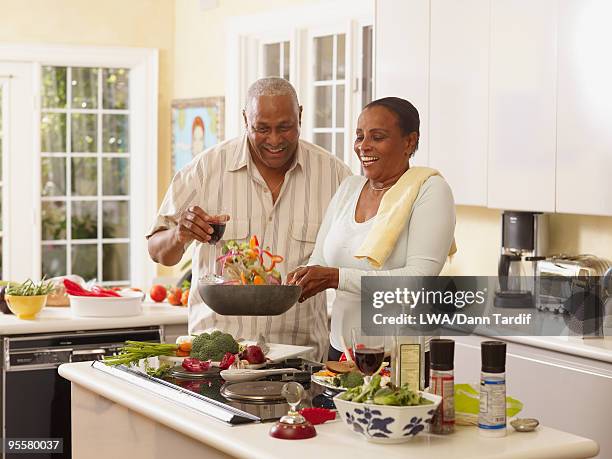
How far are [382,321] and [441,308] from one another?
5.12 ft

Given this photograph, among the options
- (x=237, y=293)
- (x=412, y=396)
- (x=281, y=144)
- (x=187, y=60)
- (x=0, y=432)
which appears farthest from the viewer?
(x=187, y=60)

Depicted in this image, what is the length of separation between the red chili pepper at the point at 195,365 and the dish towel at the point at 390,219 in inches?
19.9

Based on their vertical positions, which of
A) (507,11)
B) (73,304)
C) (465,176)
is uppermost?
(507,11)

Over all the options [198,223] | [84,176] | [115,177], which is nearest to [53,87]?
[84,176]

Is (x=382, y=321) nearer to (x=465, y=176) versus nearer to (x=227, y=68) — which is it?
(x=465, y=176)

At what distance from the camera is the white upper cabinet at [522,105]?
13.2ft

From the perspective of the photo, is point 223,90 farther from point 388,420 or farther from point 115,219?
point 388,420

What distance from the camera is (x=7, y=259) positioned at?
704 cm

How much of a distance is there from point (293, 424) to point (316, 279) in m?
0.63

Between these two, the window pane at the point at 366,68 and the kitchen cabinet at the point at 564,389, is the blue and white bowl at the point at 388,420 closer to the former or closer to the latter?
the kitchen cabinet at the point at 564,389

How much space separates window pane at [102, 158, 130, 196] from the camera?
7387 millimetres

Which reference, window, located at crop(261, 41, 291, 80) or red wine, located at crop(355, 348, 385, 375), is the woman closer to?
red wine, located at crop(355, 348, 385, 375)

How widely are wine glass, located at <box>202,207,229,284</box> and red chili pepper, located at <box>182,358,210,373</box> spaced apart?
225mm

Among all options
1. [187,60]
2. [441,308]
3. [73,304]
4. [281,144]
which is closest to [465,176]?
[441,308]
